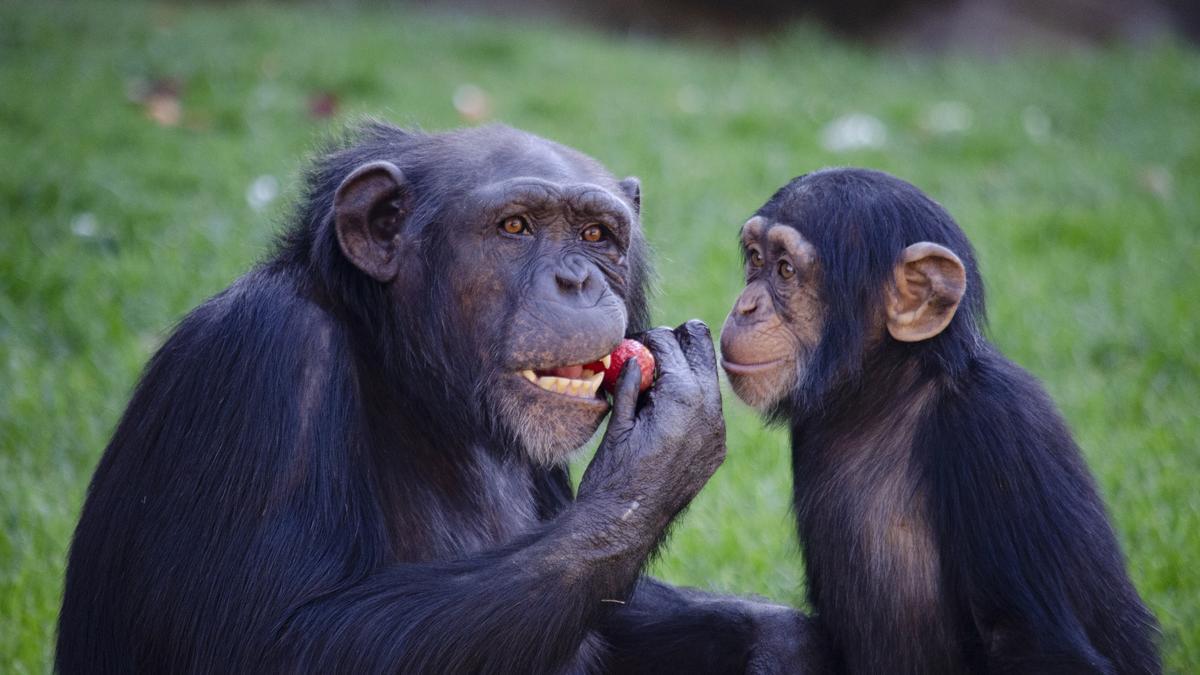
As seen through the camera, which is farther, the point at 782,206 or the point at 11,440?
the point at 11,440

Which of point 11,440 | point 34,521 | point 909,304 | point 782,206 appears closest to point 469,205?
point 782,206

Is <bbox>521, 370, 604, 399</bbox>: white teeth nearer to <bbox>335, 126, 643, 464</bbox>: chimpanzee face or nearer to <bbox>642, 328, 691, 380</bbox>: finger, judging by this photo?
<bbox>335, 126, 643, 464</bbox>: chimpanzee face

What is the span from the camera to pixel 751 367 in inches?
195

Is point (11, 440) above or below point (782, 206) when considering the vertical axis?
below

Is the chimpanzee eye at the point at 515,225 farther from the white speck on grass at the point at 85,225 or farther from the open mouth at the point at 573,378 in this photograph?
the white speck on grass at the point at 85,225

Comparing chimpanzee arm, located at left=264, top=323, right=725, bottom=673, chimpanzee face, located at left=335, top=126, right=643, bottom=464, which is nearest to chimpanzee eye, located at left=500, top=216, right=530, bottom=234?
chimpanzee face, located at left=335, top=126, right=643, bottom=464

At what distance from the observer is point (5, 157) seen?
9867 mm

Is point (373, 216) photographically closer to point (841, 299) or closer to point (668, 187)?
point (841, 299)

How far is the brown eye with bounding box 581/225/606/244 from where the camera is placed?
4656 mm

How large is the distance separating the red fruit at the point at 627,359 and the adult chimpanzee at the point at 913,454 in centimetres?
53

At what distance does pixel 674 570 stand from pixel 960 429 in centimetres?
217

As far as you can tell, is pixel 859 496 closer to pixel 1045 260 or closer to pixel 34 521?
pixel 34 521

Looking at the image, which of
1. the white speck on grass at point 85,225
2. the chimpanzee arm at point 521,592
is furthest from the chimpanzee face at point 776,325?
the white speck on grass at point 85,225

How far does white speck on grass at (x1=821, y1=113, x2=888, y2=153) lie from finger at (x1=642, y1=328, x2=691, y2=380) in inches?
264
